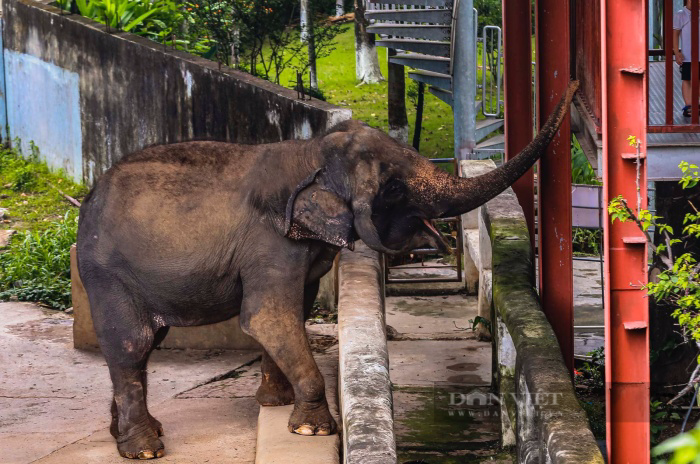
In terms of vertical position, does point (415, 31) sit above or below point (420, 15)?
below

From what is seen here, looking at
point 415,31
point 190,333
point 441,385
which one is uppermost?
point 415,31

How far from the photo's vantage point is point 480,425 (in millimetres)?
8445

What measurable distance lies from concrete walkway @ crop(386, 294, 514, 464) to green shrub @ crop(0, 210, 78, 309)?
10.3ft

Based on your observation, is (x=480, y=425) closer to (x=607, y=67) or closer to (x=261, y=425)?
(x=261, y=425)

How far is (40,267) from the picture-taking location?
11008mm

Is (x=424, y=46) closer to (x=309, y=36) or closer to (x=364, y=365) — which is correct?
(x=309, y=36)

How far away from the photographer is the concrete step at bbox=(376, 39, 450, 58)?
14.7 metres

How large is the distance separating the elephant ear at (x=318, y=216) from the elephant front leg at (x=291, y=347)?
0.34m

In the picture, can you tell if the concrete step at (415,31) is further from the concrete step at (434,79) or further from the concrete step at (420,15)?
the concrete step at (434,79)

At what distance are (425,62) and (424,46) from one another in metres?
0.21

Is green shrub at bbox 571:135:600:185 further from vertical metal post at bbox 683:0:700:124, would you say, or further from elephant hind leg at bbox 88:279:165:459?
elephant hind leg at bbox 88:279:165:459

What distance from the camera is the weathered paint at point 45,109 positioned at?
13.5 m

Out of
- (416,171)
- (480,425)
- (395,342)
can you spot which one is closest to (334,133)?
(416,171)

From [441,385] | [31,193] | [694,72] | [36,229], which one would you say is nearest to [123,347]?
[441,385]
